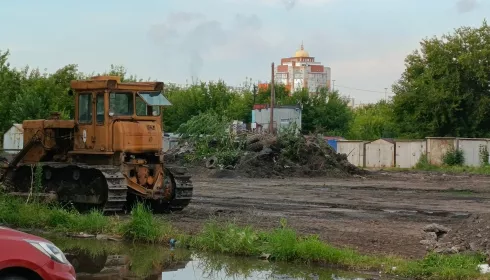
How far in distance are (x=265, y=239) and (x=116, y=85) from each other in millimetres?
7073

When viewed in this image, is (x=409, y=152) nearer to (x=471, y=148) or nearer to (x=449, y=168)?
(x=471, y=148)

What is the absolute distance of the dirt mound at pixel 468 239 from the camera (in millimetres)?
13207

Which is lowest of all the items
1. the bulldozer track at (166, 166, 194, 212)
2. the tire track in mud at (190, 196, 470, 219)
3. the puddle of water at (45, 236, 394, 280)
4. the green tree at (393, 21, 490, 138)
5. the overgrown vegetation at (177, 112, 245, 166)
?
the puddle of water at (45, 236, 394, 280)

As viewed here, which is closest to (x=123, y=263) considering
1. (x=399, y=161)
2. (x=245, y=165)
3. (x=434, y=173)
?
(x=245, y=165)

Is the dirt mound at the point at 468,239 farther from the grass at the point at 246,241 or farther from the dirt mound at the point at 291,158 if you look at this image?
the dirt mound at the point at 291,158

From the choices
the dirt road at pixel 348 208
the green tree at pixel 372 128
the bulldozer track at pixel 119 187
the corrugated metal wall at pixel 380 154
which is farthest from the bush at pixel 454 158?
the bulldozer track at pixel 119 187

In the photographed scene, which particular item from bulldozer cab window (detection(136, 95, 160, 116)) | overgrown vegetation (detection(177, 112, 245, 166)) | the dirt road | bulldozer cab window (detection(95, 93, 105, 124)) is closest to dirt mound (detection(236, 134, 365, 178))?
overgrown vegetation (detection(177, 112, 245, 166))

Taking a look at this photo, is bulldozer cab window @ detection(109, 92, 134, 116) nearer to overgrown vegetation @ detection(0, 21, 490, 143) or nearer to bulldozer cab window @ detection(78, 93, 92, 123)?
bulldozer cab window @ detection(78, 93, 92, 123)

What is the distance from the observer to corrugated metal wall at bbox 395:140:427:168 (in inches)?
2263

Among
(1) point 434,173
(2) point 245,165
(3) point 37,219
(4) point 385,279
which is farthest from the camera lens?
(1) point 434,173

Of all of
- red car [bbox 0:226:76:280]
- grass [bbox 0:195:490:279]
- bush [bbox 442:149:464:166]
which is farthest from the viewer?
bush [bbox 442:149:464:166]

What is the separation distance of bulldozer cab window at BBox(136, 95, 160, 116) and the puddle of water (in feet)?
18.8

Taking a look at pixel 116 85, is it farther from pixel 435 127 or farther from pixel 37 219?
pixel 435 127

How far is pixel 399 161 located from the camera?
59062 millimetres
